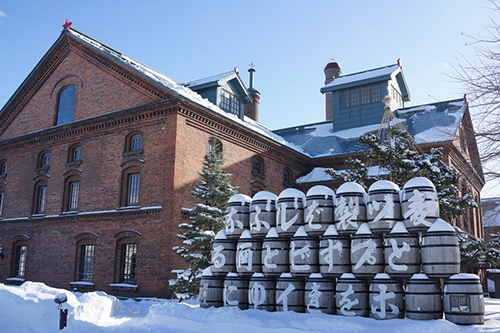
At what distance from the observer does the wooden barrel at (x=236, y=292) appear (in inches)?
348

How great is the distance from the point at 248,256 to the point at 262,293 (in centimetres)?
80

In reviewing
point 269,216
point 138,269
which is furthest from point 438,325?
point 138,269

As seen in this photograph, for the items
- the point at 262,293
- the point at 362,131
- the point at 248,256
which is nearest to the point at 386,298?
the point at 262,293

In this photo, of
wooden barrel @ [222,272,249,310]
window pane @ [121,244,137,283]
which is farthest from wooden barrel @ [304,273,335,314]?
window pane @ [121,244,137,283]

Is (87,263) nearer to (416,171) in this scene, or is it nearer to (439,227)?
(416,171)

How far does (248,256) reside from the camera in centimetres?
893

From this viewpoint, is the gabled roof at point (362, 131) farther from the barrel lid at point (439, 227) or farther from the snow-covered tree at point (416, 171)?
the barrel lid at point (439, 227)

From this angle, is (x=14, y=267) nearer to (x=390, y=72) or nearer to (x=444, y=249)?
(x=444, y=249)

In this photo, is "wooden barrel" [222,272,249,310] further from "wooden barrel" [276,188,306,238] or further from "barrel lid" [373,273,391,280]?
"barrel lid" [373,273,391,280]

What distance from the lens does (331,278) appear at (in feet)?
26.2

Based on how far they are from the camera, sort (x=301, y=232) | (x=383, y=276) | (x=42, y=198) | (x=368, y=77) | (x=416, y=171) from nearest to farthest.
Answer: (x=383, y=276)
(x=301, y=232)
(x=416, y=171)
(x=42, y=198)
(x=368, y=77)

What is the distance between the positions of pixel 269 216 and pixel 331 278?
182 centimetres

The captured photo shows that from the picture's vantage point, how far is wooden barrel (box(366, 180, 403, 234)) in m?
7.70

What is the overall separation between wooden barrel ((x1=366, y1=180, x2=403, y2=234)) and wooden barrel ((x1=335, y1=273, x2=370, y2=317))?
96 centimetres
